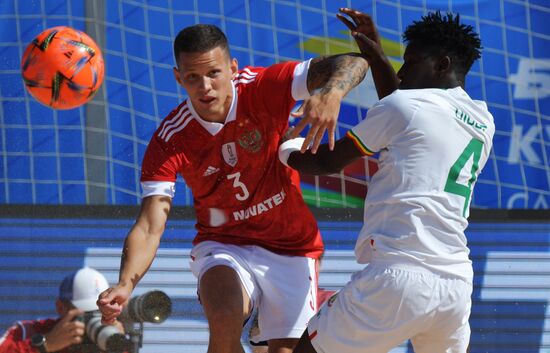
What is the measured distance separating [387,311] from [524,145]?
3.28 m

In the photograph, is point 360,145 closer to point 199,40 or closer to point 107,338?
point 199,40

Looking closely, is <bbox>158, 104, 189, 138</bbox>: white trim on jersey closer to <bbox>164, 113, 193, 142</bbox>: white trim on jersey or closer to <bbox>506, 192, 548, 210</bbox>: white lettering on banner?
<bbox>164, 113, 193, 142</bbox>: white trim on jersey

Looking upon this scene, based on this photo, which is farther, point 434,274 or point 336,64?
point 336,64

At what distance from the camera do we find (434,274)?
12.6ft

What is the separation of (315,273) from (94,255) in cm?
Result: 192

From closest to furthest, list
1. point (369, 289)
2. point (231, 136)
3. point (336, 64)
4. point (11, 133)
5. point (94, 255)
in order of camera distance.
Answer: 1. point (369, 289)
2. point (336, 64)
3. point (231, 136)
4. point (94, 255)
5. point (11, 133)

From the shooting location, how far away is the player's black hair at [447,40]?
411 centimetres

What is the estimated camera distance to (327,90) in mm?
3938

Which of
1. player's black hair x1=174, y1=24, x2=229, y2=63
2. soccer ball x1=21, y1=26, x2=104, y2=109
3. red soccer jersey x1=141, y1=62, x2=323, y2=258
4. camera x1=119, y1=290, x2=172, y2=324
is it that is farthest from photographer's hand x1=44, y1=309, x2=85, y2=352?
player's black hair x1=174, y1=24, x2=229, y2=63

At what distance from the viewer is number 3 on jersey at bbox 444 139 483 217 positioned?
3.91 meters

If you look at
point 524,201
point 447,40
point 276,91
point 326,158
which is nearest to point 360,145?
point 326,158

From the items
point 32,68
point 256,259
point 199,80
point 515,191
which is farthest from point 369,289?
point 515,191

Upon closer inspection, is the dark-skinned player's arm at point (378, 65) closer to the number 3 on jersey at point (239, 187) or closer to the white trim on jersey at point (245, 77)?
the white trim on jersey at point (245, 77)

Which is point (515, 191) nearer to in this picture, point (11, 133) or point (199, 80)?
point (199, 80)
